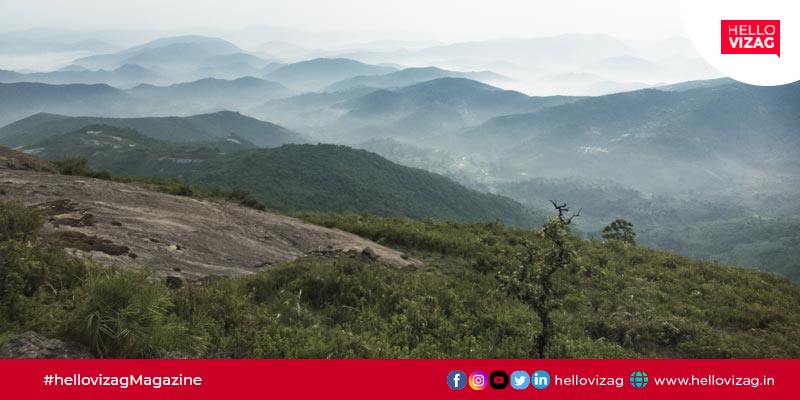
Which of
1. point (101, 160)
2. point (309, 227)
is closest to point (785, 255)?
point (309, 227)

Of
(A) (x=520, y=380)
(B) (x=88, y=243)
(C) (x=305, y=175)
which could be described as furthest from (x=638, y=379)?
(C) (x=305, y=175)

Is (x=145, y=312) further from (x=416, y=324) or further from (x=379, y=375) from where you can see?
(x=416, y=324)

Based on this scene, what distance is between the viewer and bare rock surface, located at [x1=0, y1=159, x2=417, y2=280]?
42.8 ft

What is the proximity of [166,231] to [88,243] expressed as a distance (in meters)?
2.96

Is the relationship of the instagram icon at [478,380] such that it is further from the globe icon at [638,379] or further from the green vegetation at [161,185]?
the green vegetation at [161,185]

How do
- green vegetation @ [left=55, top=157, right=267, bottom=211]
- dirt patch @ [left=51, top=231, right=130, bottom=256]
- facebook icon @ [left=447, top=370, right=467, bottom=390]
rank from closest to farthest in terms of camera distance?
1. facebook icon @ [left=447, top=370, right=467, bottom=390]
2. dirt patch @ [left=51, top=231, right=130, bottom=256]
3. green vegetation @ [left=55, top=157, right=267, bottom=211]

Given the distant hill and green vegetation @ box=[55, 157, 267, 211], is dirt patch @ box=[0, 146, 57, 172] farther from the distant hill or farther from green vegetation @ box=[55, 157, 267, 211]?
the distant hill

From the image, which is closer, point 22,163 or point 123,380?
point 123,380

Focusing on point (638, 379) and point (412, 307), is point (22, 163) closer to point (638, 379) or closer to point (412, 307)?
point (412, 307)

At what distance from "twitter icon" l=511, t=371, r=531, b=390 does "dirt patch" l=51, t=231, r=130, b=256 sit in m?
12.1

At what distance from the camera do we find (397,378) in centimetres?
620

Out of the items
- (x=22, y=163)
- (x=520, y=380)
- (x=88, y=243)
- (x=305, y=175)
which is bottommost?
(x=305, y=175)

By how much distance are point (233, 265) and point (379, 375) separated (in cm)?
1008

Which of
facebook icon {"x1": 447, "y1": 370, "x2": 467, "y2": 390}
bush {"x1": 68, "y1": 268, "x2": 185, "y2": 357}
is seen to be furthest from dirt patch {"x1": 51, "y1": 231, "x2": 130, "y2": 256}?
facebook icon {"x1": 447, "y1": 370, "x2": 467, "y2": 390}
